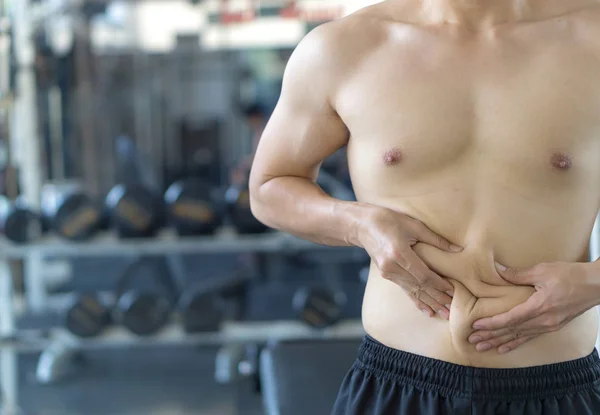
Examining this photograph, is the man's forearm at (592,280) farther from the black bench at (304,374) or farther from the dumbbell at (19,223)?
the dumbbell at (19,223)

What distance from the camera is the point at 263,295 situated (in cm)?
430

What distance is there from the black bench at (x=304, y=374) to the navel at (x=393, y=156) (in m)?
0.61

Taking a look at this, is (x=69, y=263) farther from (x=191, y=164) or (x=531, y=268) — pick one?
(x=531, y=268)

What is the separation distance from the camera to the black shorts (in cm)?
103

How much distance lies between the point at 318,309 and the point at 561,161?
2.24m

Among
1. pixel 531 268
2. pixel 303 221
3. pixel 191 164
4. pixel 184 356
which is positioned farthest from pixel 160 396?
pixel 191 164

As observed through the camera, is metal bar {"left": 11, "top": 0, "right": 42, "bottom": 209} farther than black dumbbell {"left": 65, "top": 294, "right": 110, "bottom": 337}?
Yes

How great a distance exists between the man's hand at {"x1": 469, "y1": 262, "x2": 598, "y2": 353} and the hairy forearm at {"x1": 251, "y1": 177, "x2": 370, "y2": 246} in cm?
23

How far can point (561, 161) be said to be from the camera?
3.43 ft

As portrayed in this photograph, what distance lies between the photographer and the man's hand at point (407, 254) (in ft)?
3.35

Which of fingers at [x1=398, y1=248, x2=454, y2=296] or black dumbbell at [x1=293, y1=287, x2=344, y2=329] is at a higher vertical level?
fingers at [x1=398, y1=248, x2=454, y2=296]

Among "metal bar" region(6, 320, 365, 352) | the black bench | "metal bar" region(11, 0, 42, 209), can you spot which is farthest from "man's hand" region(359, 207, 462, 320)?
"metal bar" region(11, 0, 42, 209)

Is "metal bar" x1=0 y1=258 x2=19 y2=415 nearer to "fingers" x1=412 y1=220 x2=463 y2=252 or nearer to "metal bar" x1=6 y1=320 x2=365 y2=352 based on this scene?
"metal bar" x1=6 y1=320 x2=365 y2=352

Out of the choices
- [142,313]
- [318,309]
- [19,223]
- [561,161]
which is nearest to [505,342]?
[561,161]
